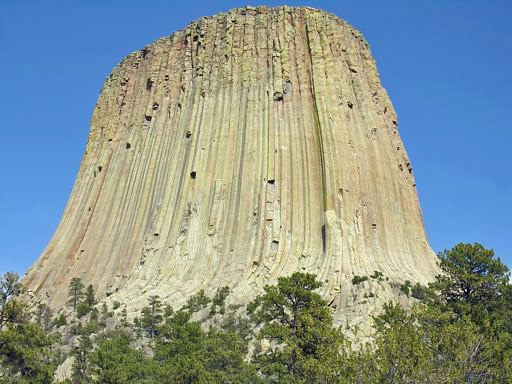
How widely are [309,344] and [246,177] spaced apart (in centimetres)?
2574

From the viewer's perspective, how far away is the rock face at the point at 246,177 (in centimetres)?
5006

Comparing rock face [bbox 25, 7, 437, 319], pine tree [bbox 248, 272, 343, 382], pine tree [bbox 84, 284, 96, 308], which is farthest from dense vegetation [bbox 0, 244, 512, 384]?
pine tree [bbox 84, 284, 96, 308]

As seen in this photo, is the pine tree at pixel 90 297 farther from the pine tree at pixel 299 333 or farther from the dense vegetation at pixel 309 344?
the pine tree at pixel 299 333

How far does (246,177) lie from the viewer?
177 feet

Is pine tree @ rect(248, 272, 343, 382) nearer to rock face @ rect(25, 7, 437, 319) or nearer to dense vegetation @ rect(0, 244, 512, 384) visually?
dense vegetation @ rect(0, 244, 512, 384)

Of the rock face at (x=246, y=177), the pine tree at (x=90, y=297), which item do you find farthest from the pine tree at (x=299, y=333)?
the pine tree at (x=90, y=297)

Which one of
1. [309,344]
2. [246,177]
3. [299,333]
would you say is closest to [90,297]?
[246,177]

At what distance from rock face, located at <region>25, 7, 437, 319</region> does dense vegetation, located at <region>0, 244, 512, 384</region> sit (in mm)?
6736

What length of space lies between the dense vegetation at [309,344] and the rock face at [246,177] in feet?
22.1

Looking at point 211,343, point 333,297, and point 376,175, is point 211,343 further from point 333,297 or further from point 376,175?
point 376,175

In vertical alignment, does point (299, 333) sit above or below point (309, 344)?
above

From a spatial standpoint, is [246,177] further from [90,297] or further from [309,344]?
[309,344]

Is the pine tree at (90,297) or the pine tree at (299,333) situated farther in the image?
the pine tree at (90,297)

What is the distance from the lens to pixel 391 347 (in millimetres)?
22594
